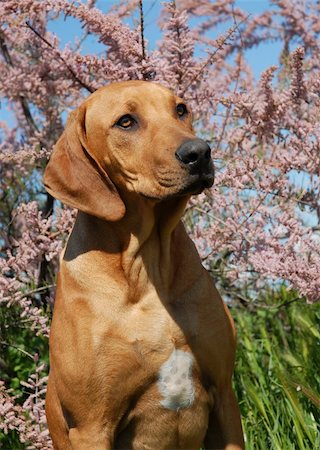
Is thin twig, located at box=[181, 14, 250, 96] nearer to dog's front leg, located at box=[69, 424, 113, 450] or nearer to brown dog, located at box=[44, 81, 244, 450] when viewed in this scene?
brown dog, located at box=[44, 81, 244, 450]

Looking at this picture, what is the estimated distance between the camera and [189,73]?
17.1 ft

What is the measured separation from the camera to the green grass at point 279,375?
15.1ft

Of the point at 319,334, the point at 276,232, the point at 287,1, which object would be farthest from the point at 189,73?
the point at 287,1

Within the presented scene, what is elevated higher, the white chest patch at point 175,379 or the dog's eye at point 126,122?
the dog's eye at point 126,122

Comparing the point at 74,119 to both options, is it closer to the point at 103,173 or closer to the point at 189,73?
the point at 103,173

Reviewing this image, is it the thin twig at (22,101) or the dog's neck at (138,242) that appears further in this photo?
the thin twig at (22,101)

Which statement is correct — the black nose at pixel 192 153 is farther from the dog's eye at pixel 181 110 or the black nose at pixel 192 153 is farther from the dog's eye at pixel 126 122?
the dog's eye at pixel 181 110

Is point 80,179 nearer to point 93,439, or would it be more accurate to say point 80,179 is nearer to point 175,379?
point 175,379

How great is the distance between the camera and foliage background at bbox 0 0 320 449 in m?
4.87

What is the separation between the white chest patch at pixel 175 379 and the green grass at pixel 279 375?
0.48 meters

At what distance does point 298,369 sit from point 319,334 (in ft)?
1.02

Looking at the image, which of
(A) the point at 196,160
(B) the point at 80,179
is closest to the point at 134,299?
(B) the point at 80,179

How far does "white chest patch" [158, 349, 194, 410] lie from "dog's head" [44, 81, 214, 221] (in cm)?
61

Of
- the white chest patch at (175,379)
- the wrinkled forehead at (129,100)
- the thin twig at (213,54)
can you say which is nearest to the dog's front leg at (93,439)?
the white chest patch at (175,379)
